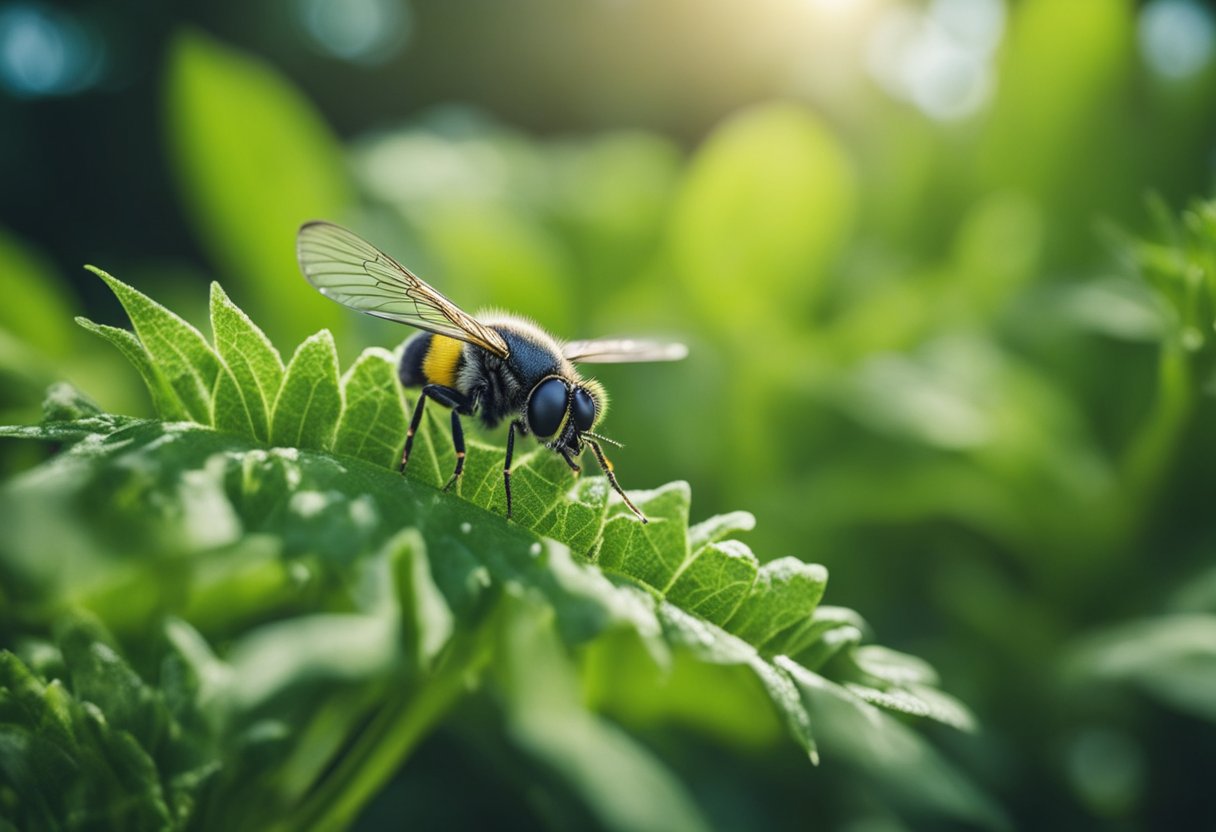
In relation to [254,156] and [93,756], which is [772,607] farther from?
[254,156]

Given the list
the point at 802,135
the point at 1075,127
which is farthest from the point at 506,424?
the point at 1075,127

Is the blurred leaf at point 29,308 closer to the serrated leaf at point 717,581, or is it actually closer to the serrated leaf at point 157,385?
the serrated leaf at point 157,385

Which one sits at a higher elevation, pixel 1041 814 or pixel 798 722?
pixel 1041 814

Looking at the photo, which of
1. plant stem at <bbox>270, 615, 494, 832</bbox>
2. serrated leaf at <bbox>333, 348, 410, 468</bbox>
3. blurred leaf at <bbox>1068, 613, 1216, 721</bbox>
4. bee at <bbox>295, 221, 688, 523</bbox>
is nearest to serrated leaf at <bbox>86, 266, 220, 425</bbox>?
serrated leaf at <bbox>333, 348, 410, 468</bbox>

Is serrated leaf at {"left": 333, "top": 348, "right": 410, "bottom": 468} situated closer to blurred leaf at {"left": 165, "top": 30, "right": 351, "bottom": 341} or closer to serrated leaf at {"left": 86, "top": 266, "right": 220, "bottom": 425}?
serrated leaf at {"left": 86, "top": 266, "right": 220, "bottom": 425}

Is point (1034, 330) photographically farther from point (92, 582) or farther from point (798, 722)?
point (92, 582)

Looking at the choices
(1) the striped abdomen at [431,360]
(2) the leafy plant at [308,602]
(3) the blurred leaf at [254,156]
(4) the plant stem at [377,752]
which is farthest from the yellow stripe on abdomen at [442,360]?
Answer: (3) the blurred leaf at [254,156]

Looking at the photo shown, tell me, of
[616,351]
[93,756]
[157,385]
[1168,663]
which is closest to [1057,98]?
[616,351]
